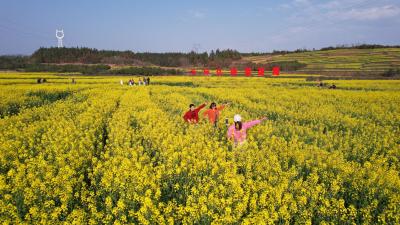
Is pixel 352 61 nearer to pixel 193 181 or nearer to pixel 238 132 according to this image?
pixel 238 132

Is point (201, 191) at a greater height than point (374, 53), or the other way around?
point (374, 53)

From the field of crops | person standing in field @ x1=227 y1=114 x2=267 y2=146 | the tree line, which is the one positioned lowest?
the field of crops

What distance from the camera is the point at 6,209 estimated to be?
18.9ft

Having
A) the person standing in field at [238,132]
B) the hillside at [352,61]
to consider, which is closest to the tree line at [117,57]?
the hillside at [352,61]

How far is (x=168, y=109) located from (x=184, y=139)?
359 inches

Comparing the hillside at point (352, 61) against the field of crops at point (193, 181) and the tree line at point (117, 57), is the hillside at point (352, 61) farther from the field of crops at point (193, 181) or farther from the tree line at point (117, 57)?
the field of crops at point (193, 181)

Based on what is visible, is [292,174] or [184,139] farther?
[184,139]

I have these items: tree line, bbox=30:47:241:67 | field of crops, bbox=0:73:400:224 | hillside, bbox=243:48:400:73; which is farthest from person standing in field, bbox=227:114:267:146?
tree line, bbox=30:47:241:67

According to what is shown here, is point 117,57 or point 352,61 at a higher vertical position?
point 117,57

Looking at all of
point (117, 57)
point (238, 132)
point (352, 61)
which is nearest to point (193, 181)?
point (238, 132)

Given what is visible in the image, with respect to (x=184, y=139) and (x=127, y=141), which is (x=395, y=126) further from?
(x=127, y=141)

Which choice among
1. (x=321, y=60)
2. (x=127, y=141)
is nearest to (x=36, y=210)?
(x=127, y=141)

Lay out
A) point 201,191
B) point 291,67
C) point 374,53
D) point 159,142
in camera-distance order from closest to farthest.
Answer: point 201,191 → point 159,142 → point 291,67 → point 374,53

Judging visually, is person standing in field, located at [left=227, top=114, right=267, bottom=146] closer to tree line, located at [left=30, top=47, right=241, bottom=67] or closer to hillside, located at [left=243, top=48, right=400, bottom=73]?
hillside, located at [left=243, top=48, right=400, bottom=73]
